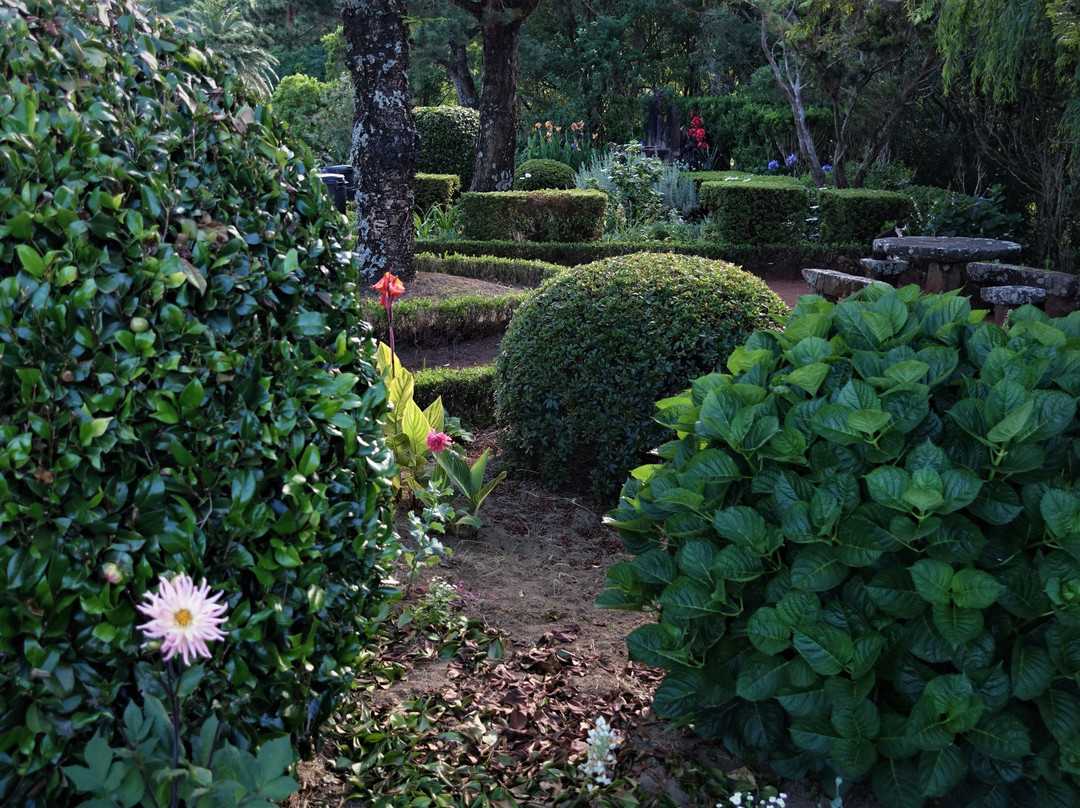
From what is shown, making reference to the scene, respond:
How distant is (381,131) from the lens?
318 inches

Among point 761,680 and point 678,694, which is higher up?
point 761,680

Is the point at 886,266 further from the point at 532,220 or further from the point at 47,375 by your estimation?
the point at 47,375

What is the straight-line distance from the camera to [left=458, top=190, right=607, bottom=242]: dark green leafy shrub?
12742 millimetres

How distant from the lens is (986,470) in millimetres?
2234

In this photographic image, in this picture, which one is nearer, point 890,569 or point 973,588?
point 973,588

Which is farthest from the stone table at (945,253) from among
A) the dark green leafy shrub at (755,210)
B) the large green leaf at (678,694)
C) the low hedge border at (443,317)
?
the large green leaf at (678,694)

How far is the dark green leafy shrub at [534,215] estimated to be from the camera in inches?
502

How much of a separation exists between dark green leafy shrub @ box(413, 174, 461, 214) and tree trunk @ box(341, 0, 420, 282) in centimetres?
628

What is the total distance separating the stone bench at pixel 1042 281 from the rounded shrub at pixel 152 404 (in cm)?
833

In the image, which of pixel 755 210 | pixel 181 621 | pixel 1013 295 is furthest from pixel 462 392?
pixel 755 210

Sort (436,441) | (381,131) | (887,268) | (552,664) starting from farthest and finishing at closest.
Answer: (887,268)
(381,131)
(436,441)
(552,664)

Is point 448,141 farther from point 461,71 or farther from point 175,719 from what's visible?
point 175,719

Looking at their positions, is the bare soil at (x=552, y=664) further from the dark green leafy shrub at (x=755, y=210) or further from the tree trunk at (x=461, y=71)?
the tree trunk at (x=461, y=71)

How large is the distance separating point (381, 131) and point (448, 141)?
32.1 ft
